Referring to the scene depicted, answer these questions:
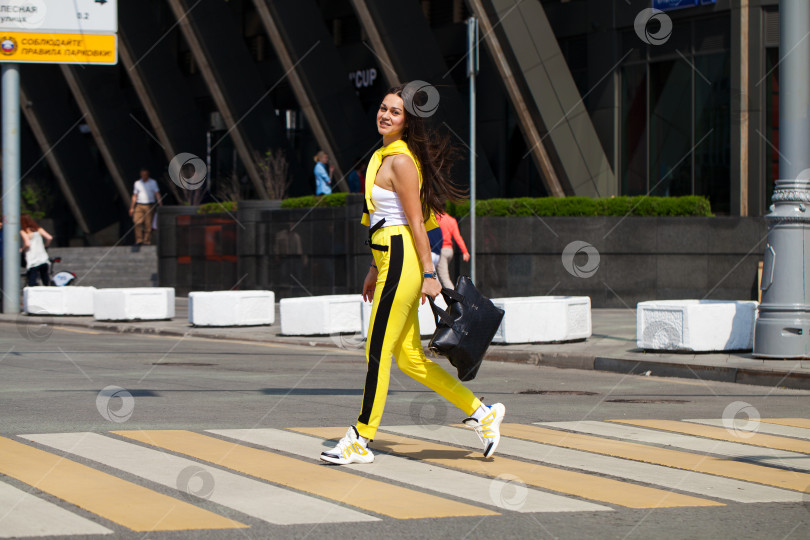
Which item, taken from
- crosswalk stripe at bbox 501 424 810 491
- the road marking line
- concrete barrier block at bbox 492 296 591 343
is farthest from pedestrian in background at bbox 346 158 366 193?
crosswalk stripe at bbox 501 424 810 491

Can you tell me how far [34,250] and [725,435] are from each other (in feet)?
66.1

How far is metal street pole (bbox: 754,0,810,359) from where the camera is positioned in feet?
40.7

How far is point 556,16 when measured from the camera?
28500mm

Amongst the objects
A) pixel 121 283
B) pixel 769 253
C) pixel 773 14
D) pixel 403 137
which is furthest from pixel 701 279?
pixel 121 283

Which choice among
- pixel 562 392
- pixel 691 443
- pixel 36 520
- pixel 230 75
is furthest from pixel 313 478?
pixel 230 75

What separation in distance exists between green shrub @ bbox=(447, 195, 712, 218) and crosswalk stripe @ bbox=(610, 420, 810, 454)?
45.4ft

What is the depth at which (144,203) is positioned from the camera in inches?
1304

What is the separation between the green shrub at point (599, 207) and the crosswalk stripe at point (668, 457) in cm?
1452

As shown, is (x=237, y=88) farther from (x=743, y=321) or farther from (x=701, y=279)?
(x=743, y=321)

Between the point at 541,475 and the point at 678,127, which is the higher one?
the point at 678,127

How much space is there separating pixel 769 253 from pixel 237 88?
23.5 m

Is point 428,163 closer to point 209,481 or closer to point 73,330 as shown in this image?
point 209,481

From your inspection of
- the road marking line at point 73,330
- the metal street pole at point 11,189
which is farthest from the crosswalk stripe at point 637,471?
the metal street pole at point 11,189

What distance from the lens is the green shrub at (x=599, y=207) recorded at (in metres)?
21.8
